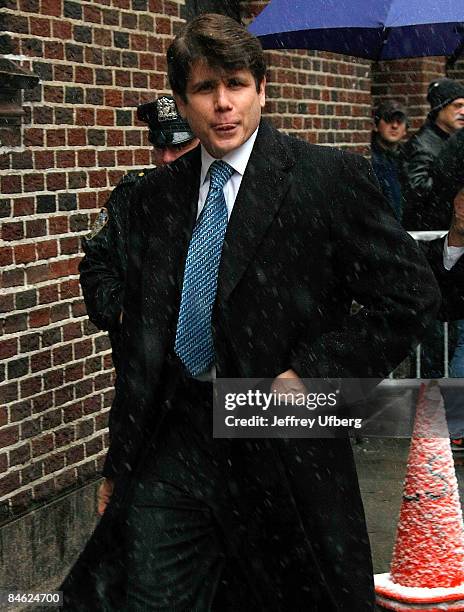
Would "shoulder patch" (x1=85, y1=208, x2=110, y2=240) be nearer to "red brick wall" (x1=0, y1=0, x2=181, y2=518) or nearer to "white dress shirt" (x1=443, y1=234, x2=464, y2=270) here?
"red brick wall" (x1=0, y1=0, x2=181, y2=518)

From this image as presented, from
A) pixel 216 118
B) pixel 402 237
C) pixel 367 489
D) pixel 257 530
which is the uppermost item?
pixel 216 118

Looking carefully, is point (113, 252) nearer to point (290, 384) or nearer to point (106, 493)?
point (106, 493)

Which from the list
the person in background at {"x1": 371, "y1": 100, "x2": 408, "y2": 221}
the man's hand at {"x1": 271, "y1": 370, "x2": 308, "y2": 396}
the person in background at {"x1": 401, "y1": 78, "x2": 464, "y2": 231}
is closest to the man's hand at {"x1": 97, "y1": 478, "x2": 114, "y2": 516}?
the man's hand at {"x1": 271, "y1": 370, "x2": 308, "y2": 396}

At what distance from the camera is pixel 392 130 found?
10.4 metres

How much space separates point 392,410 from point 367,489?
1243mm

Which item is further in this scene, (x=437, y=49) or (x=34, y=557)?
(x=437, y=49)

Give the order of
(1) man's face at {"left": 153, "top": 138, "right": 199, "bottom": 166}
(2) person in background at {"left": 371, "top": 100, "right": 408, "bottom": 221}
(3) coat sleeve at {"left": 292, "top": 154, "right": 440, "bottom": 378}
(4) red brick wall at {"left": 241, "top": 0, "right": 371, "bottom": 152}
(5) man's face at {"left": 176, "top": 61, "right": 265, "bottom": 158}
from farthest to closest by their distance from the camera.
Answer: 1. (2) person in background at {"left": 371, "top": 100, "right": 408, "bottom": 221}
2. (4) red brick wall at {"left": 241, "top": 0, "right": 371, "bottom": 152}
3. (1) man's face at {"left": 153, "top": 138, "right": 199, "bottom": 166}
4. (5) man's face at {"left": 176, "top": 61, "right": 265, "bottom": 158}
5. (3) coat sleeve at {"left": 292, "top": 154, "right": 440, "bottom": 378}

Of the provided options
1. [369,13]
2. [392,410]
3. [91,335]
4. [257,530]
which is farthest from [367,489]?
[257,530]

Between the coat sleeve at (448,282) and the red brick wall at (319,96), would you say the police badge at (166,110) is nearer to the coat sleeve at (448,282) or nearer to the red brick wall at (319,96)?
the coat sleeve at (448,282)

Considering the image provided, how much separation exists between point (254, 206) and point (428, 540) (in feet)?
7.33

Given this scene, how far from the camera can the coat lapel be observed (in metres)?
3.59

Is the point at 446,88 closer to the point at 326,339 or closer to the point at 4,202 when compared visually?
the point at 4,202

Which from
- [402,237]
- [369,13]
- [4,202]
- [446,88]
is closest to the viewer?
[402,237]

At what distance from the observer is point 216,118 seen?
3.66 m
